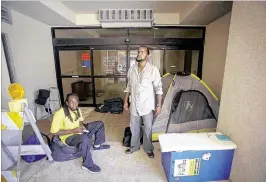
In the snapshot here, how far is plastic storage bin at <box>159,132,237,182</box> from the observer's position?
1450 mm

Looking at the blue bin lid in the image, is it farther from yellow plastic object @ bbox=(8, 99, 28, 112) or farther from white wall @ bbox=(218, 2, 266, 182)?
yellow plastic object @ bbox=(8, 99, 28, 112)

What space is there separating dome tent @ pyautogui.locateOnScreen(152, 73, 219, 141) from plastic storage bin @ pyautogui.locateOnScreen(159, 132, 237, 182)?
0.59 m

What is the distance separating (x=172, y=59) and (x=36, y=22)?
2.97 metres

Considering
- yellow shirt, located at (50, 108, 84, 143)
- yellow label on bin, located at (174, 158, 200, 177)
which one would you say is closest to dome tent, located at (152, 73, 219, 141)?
yellow label on bin, located at (174, 158, 200, 177)

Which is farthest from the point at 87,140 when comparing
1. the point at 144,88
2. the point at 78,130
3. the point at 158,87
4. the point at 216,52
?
the point at 216,52

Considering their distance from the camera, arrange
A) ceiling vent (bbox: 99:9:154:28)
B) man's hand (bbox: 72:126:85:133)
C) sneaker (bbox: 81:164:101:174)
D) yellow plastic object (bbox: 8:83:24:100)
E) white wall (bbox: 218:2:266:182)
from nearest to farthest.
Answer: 1. white wall (bbox: 218:2:266:182)
2. yellow plastic object (bbox: 8:83:24:100)
3. sneaker (bbox: 81:164:101:174)
4. man's hand (bbox: 72:126:85:133)
5. ceiling vent (bbox: 99:9:154:28)

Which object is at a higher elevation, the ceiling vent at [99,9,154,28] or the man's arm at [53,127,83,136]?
the ceiling vent at [99,9,154,28]

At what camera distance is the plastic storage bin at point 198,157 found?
145cm

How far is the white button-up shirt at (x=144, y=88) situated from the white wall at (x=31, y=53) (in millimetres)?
2134

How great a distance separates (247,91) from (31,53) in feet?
11.2

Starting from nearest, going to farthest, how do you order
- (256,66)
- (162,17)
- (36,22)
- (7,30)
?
(256,66) → (7,30) → (36,22) → (162,17)

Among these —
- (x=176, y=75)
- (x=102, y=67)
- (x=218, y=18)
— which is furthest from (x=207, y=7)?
(x=102, y=67)

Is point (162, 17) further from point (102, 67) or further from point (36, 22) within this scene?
point (36, 22)

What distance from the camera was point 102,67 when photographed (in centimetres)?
386
